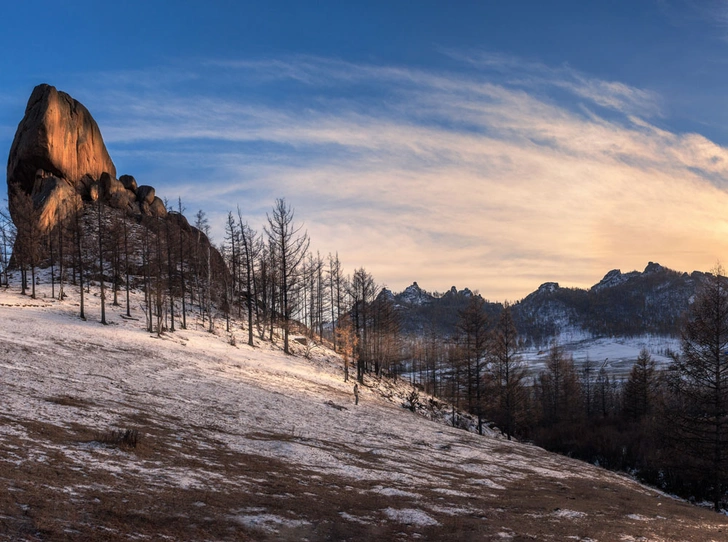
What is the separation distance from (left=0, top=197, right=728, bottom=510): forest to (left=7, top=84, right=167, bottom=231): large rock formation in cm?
571

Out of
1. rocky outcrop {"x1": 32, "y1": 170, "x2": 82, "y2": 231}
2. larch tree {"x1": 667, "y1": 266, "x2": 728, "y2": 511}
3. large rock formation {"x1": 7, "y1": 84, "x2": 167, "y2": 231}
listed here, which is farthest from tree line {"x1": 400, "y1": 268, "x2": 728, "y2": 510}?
large rock formation {"x1": 7, "y1": 84, "x2": 167, "y2": 231}

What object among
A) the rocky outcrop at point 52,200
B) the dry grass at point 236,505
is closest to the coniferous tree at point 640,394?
the dry grass at point 236,505

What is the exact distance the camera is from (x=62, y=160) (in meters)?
73.8

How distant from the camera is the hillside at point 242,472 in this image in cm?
684

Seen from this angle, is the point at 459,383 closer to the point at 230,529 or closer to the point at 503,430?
the point at 503,430

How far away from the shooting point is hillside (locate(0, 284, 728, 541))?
684cm

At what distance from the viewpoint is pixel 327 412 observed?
2227 centimetres

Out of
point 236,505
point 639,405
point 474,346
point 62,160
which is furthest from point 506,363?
point 62,160

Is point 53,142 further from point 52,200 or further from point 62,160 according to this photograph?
point 52,200

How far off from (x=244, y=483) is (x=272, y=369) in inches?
903

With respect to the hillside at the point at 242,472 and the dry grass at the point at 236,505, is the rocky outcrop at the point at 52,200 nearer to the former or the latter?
the hillside at the point at 242,472

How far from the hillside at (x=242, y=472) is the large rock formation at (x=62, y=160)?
55.0 metres

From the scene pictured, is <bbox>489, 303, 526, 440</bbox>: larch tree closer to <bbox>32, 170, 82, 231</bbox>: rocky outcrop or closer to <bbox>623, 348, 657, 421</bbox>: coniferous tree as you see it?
<bbox>623, 348, 657, 421</bbox>: coniferous tree

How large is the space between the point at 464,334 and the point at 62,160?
69.3m
